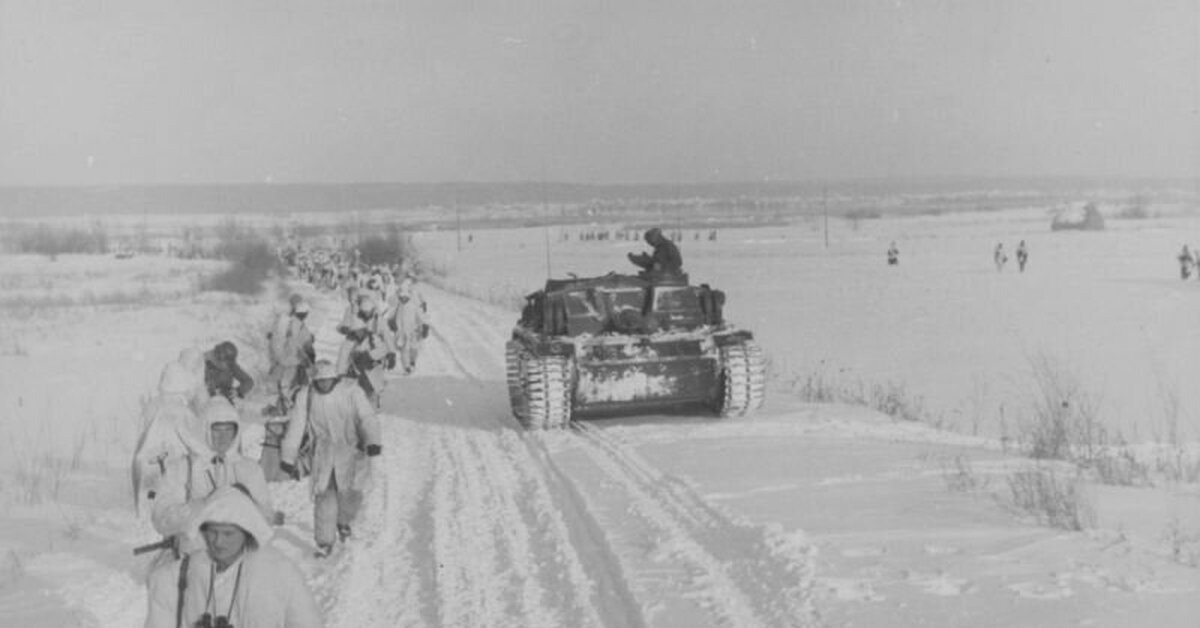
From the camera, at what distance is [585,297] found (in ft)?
50.1

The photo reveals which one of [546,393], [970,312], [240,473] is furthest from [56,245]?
[240,473]

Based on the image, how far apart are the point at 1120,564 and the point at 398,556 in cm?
447

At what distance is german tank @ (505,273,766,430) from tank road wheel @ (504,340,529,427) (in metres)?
0.01

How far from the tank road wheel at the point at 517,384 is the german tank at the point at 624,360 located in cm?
1

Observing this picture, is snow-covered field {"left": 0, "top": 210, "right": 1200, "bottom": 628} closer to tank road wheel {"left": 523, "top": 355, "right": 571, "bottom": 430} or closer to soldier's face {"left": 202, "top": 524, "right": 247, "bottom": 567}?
tank road wheel {"left": 523, "top": 355, "right": 571, "bottom": 430}

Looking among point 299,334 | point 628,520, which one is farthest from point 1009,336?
point 628,520

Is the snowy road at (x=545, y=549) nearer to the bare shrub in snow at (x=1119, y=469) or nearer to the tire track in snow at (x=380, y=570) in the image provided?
the tire track in snow at (x=380, y=570)

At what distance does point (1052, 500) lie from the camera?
8844 millimetres

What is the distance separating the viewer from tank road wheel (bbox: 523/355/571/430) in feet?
45.8

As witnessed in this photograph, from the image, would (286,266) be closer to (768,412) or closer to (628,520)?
(768,412)

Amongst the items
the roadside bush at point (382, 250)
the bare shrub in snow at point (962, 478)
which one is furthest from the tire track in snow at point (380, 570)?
the roadside bush at point (382, 250)

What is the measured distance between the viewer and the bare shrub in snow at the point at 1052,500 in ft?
27.6

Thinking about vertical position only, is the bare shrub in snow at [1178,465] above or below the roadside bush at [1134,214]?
below

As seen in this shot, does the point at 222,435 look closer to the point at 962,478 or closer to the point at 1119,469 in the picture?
the point at 962,478
